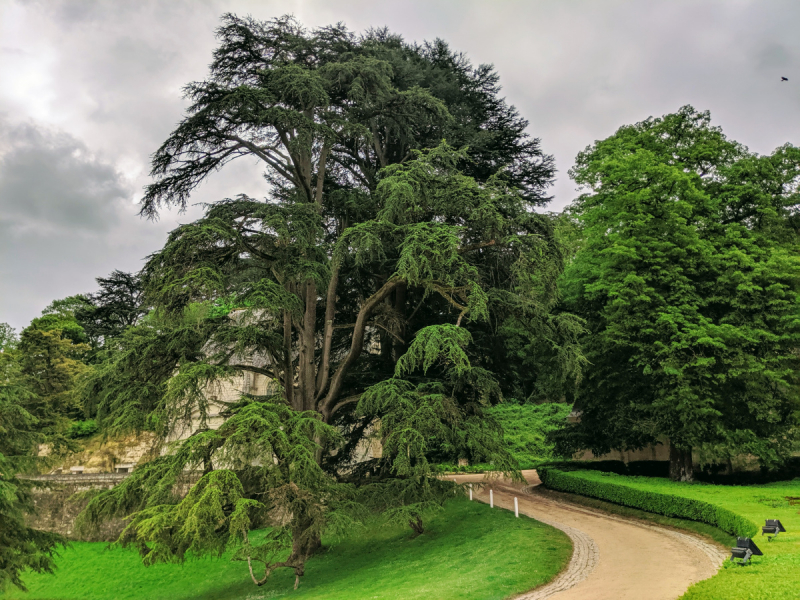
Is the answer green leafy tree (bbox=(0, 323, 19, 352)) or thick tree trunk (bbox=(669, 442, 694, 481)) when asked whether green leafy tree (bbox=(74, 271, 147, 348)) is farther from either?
thick tree trunk (bbox=(669, 442, 694, 481))

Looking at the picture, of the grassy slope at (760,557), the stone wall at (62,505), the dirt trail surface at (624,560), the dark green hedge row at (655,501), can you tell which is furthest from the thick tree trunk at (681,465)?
the stone wall at (62,505)

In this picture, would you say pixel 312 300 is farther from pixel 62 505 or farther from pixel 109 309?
pixel 109 309

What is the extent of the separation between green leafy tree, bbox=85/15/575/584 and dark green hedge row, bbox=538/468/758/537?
15.4 feet

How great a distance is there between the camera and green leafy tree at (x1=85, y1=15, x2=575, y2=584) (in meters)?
12.5

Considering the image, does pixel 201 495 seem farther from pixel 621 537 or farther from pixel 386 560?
pixel 621 537

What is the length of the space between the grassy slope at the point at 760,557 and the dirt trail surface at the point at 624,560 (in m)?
1.12

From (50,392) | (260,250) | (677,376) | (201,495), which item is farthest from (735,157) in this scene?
(50,392)

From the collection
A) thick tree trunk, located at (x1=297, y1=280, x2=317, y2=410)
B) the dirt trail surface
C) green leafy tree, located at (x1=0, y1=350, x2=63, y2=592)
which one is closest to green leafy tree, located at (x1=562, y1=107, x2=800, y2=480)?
the dirt trail surface

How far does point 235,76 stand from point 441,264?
8856mm

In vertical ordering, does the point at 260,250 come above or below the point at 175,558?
above

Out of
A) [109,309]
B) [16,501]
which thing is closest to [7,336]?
[109,309]

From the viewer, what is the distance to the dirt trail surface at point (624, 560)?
982 centimetres

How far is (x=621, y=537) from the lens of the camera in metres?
14.2

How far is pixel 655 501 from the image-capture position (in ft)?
53.3
